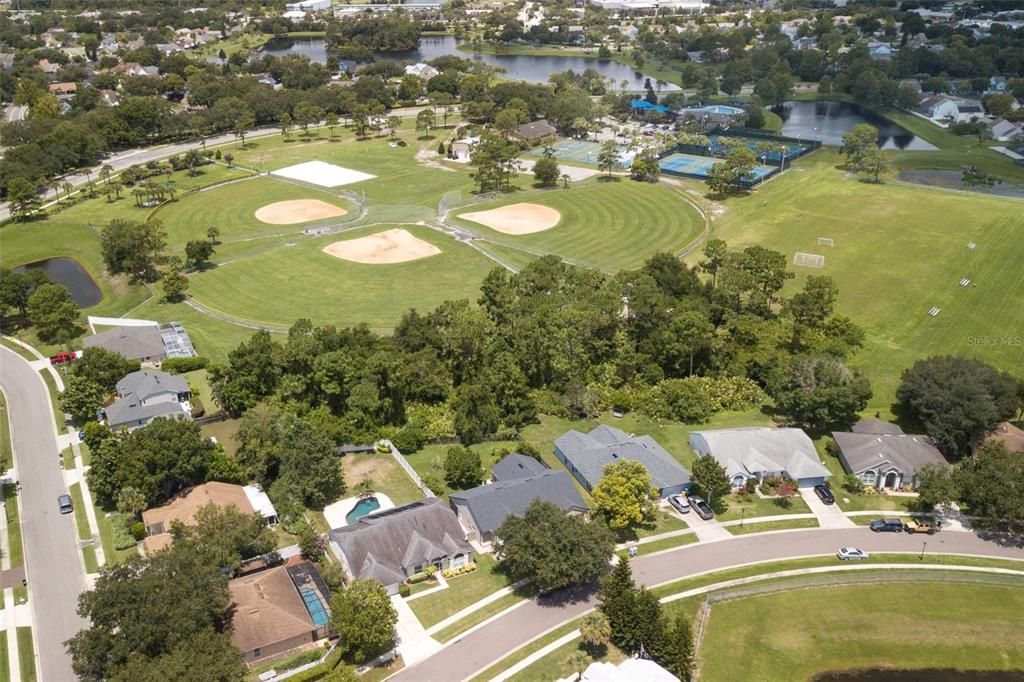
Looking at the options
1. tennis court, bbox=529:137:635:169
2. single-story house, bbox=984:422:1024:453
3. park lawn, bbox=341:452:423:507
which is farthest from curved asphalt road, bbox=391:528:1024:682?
tennis court, bbox=529:137:635:169

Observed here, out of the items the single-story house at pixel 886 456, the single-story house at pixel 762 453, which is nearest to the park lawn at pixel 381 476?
the single-story house at pixel 762 453

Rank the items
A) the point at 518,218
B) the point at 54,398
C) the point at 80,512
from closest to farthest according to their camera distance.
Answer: the point at 80,512 < the point at 54,398 < the point at 518,218

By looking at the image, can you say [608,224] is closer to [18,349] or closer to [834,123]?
[18,349]

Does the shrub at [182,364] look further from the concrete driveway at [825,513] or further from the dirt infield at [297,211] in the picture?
the concrete driveway at [825,513]

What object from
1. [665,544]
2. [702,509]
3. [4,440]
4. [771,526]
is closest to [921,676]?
[771,526]

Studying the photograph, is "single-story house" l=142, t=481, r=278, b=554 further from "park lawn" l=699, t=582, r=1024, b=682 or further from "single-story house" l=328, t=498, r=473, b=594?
"park lawn" l=699, t=582, r=1024, b=682

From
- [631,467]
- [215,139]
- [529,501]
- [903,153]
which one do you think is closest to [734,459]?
[631,467]
